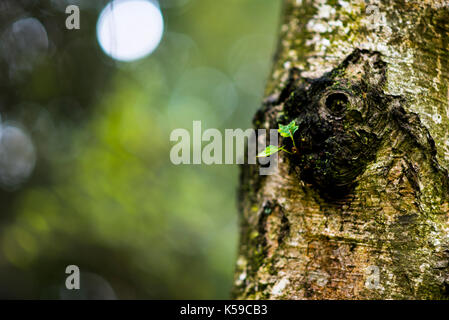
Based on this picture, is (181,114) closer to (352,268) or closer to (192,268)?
(192,268)

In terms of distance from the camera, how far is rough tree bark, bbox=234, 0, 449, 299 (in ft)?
3.00

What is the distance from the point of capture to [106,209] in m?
4.69

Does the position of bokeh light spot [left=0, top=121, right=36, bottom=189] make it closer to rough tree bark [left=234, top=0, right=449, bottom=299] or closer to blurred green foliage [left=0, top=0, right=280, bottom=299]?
blurred green foliage [left=0, top=0, right=280, bottom=299]

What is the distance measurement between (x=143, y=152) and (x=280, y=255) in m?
4.93

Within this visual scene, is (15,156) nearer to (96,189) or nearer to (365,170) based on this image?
(96,189)

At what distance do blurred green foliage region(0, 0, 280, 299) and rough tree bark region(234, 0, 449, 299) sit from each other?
→ 385 centimetres

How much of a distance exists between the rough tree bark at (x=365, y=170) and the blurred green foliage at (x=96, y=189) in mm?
3853

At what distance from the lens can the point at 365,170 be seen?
958 millimetres

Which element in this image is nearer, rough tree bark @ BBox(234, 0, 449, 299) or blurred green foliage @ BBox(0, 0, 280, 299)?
rough tree bark @ BBox(234, 0, 449, 299)

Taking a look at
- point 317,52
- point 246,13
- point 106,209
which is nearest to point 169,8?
point 246,13

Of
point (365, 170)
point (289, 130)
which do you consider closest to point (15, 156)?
point (289, 130)

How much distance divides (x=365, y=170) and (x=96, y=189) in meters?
4.42

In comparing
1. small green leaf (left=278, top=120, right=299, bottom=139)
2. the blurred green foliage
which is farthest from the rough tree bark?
the blurred green foliage

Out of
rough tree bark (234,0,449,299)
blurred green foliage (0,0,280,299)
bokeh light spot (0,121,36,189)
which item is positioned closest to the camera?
rough tree bark (234,0,449,299)
